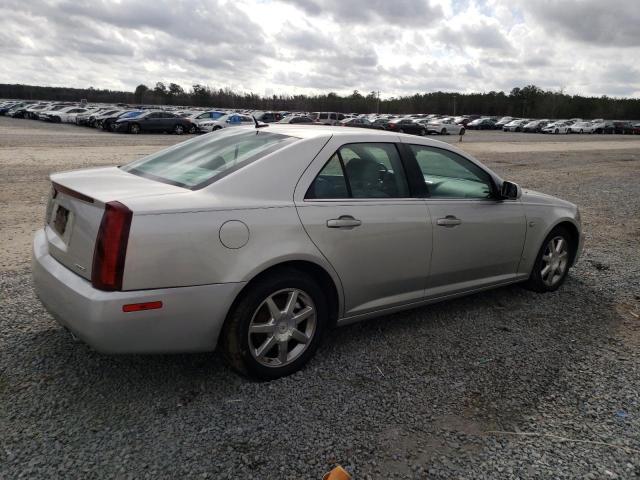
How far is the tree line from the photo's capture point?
102 meters

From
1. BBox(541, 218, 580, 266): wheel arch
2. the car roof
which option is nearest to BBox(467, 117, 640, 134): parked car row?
BBox(541, 218, 580, 266): wheel arch

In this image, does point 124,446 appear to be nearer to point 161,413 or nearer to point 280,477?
point 161,413

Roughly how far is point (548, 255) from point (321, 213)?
9.06ft

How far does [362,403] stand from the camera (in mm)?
3156

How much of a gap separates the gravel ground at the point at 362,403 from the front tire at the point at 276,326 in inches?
5.6

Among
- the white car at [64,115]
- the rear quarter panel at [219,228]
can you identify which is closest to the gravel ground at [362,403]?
the rear quarter panel at [219,228]

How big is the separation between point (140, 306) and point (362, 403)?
1385mm

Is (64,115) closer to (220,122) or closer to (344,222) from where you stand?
(220,122)

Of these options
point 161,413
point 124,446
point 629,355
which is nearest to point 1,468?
point 124,446

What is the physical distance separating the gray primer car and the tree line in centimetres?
10596

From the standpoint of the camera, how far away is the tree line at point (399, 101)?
102062 mm

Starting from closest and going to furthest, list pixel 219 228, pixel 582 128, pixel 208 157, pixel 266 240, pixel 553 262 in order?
pixel 219 228
pixel 266 240
pixel 208 157
pixel 553 262
pixel 582 128

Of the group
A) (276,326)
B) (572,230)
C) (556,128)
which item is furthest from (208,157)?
(556,128)

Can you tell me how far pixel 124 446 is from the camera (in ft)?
8.73
